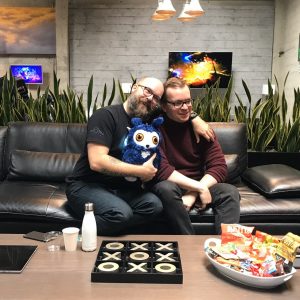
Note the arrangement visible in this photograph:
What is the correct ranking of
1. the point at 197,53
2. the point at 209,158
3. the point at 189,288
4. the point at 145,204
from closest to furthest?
the point at 189,288
the point at 145,204
the point at 209,158
the point at 197,53

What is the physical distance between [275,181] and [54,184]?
5.09 feet

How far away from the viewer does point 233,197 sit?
2186mm

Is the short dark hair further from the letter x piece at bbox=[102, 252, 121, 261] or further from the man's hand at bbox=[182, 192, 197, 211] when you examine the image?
the letter x piece at bbox=[102, 252, 121, 261]

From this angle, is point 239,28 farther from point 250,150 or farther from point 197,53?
point 250,150

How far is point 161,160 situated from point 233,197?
479 mm

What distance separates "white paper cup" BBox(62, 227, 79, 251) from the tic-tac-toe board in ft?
0.38

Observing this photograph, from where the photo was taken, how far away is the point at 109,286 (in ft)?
4.16

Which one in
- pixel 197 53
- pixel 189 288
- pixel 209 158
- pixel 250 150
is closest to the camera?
pixel 189 288

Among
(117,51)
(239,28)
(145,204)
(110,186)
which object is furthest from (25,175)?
(239,28)

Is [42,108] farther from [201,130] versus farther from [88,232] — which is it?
[88,232]

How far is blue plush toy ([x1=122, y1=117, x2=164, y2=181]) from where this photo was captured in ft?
6.79

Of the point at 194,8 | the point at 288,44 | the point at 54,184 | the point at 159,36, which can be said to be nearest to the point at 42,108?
the point at 54,184

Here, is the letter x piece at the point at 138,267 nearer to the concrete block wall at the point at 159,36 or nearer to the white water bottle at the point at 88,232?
the white water bottle at the point at 88,232

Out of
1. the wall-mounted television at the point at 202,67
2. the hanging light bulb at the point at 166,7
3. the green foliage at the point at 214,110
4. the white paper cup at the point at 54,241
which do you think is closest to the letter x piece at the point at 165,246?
the white paper cup at the point at 54,241
